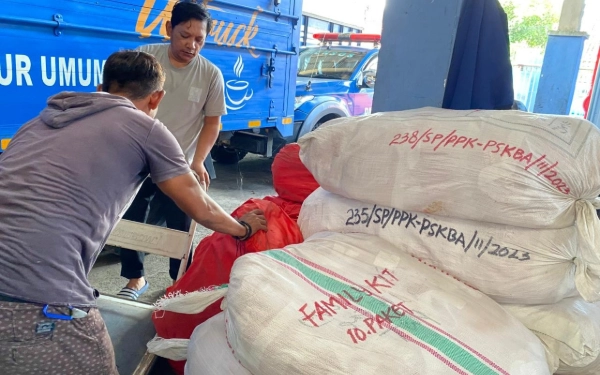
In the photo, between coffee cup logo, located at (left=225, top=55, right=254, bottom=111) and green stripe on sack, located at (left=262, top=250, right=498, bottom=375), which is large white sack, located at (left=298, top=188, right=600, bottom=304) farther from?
coffee cup logo, located at (left=225, top=55, right=254, bottom=111)

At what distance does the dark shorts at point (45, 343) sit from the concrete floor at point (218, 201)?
1.18m

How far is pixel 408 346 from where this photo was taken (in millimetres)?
1171

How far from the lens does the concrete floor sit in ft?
10.0

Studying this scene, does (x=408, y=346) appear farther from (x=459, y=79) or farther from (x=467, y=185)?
(x=459, y=79)

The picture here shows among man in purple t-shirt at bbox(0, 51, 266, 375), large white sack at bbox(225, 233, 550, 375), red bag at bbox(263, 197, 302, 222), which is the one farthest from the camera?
red bag at bbox(263, 197, 302, 222)

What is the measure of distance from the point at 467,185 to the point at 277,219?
740mm

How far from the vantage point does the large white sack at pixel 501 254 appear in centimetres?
138

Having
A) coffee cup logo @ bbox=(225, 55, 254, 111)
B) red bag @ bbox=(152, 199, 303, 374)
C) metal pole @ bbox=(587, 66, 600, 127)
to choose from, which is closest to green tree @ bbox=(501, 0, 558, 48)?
metal pole @ bbox=(587, 66, 600, 127)

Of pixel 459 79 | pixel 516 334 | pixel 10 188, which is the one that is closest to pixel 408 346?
pixel 516 334

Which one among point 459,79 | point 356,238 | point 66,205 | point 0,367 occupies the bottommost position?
point 0,367

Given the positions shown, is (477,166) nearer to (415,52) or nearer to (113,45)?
(415,52)

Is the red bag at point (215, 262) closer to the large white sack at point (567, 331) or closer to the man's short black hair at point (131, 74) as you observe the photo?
the man's short black hair at point (131, 74)

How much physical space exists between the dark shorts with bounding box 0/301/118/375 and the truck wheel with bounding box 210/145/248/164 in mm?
5345

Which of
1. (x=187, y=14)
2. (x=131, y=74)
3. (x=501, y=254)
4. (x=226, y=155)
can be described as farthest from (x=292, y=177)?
(x=226, y=155)
